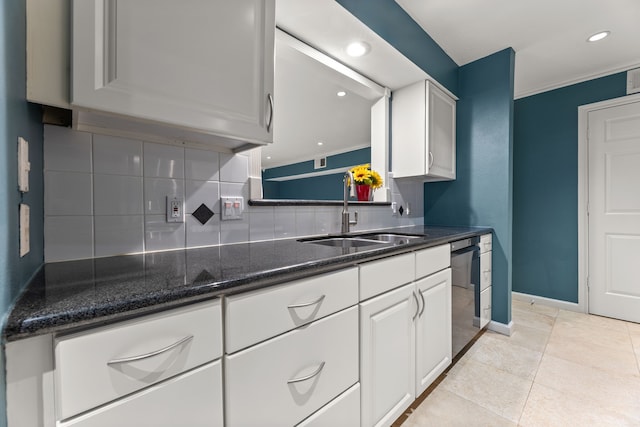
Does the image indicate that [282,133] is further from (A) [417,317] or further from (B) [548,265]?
(B) [548,265]

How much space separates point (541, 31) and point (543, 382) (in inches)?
97.0

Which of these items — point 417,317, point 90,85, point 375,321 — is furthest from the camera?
point 417,317

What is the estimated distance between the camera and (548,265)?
293cm

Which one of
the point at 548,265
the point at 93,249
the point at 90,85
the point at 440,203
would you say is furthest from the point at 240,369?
the point at 548,265

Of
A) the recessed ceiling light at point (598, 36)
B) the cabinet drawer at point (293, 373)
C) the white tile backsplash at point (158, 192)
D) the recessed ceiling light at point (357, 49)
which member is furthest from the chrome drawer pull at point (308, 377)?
the recessed ceiling light at point (598, 36)

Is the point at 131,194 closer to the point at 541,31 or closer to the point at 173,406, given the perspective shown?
the point at 173,406

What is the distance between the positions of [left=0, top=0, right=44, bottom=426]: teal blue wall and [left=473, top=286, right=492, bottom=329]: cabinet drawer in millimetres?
2413

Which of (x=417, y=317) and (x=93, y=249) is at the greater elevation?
(x=93, y=249)

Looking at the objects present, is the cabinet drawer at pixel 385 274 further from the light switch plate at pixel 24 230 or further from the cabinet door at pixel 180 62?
the light switch plate at pixel 24 230

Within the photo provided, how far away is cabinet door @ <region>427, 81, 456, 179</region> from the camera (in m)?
2.21

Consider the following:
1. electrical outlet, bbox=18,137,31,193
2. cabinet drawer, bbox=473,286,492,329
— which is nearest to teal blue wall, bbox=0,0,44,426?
electrical outlet, bbox=18,137,31,193

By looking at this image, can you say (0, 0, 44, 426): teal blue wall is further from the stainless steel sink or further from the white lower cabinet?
the stainless steel sink

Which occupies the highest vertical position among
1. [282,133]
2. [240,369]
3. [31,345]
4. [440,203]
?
[282,133]

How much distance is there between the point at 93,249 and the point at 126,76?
24.8 inches
